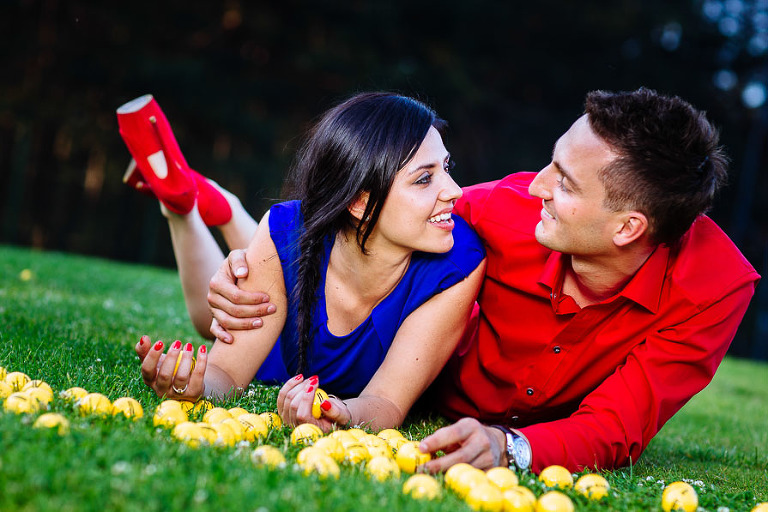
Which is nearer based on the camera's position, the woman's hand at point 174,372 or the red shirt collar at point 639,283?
the woman's hand at point 174,372

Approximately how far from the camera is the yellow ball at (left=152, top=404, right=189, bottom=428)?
2.29 m

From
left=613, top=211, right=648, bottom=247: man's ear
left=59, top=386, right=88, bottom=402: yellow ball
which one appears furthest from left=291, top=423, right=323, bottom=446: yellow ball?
left=613, top=211, right=648, bottom=247: man's ear

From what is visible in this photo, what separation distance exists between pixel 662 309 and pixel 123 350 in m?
2.67

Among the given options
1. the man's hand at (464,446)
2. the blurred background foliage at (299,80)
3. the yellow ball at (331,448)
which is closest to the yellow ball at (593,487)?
the man's hand at (464,446)

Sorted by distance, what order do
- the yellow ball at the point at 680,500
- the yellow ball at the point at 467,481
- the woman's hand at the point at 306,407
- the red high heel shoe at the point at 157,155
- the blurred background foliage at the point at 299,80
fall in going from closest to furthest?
the yellow ball at the point at 467,481 < the yellow ball at the point at 680,500 < the woman's hand at the point at 306,407 < the red high heel shoe at the point at 157,155 < the blurred background foliage at the point at 299,80

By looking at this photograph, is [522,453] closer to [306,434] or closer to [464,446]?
[464,446]

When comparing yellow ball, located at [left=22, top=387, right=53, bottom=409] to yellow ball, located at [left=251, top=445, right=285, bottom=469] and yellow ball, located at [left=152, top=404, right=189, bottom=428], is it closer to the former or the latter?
yellow ball, located at [left=152, top=404, right=189, bottom=428]

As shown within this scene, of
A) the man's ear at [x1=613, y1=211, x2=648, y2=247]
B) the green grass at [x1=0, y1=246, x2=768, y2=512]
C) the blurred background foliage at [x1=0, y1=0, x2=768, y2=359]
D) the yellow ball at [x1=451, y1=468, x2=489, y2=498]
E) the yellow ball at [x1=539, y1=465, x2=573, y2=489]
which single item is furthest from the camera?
the blurred background foliage at [x1=0, y1=0, x2=768, y2=359]

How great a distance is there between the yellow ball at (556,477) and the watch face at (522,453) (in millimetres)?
110

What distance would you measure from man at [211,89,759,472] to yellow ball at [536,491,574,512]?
41 cm

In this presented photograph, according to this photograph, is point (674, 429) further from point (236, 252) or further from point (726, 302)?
point (236, 252)

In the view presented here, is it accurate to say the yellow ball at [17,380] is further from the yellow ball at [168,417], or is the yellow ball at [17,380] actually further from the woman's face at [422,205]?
the woman's face at [422,205]

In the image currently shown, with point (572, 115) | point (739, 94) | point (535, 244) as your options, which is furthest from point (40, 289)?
point (739, 94)

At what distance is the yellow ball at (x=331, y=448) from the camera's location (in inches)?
89.3
